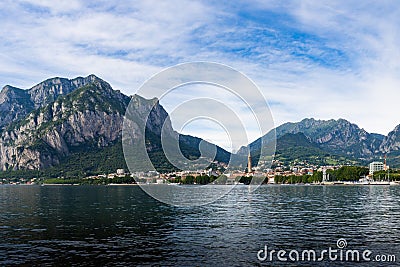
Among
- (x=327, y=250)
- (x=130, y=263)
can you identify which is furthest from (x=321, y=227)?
(x=130, y=263)

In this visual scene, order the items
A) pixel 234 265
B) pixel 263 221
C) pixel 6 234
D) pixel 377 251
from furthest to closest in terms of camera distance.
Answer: pixel 263 221, pixel 6 234, pixel 377 251, pixel 234 265

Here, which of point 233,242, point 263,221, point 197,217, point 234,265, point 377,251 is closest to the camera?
point 234,265

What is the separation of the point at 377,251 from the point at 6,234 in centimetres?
4048

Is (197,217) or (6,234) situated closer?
(6,234)

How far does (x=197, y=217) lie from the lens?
60.8 metres

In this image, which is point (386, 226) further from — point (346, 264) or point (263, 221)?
point (346, 264)

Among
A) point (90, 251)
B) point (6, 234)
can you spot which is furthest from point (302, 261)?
point (6, 234)
